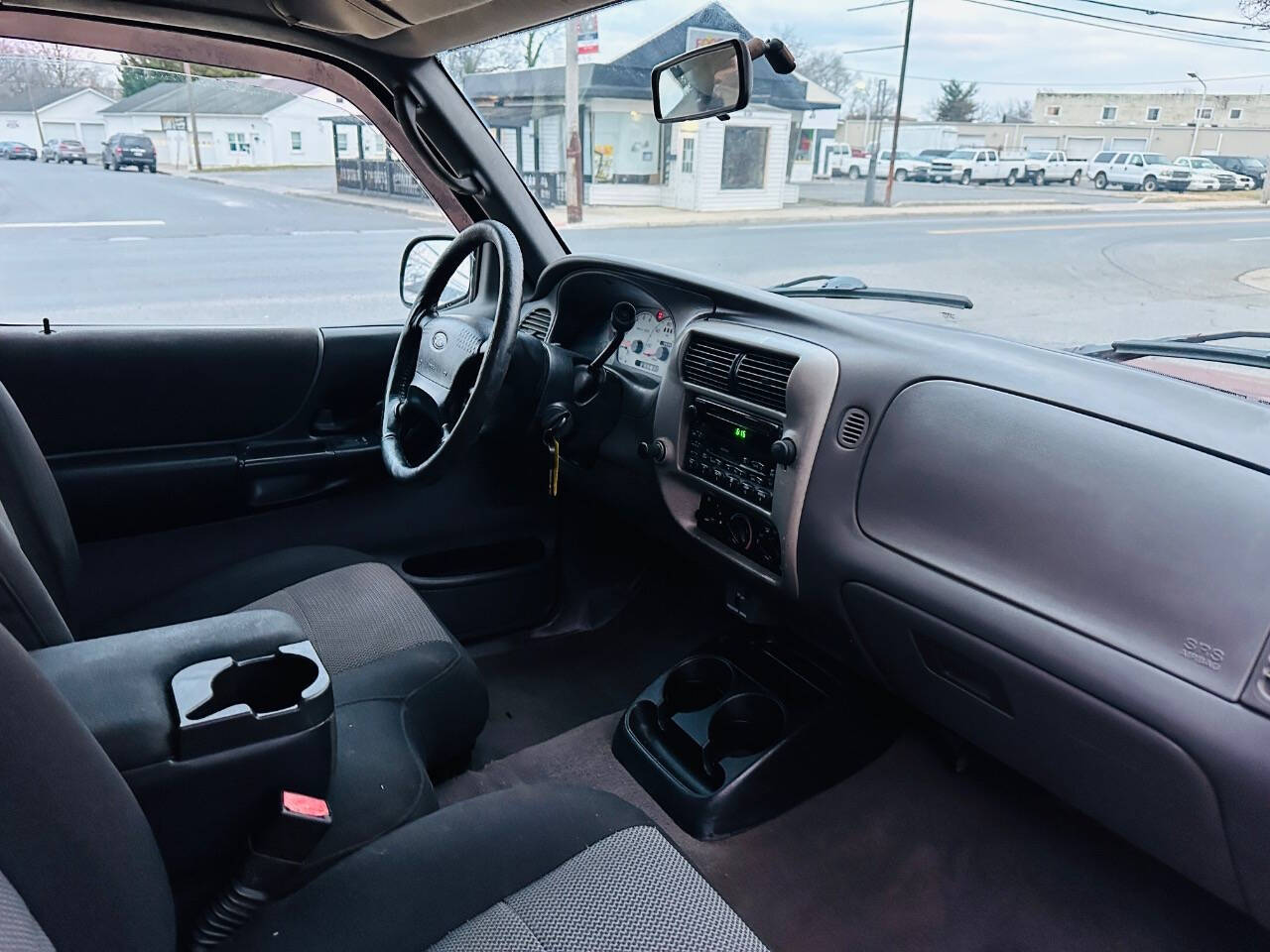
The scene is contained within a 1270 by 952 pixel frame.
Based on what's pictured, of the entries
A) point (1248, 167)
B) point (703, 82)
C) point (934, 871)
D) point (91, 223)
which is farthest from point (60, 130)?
point (934, 871)

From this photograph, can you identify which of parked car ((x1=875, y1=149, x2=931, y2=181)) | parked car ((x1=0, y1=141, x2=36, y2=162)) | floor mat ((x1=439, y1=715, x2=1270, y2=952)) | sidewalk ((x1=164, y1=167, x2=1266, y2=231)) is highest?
parked car ((x1=875, y1=149, x2=931, y2=181))

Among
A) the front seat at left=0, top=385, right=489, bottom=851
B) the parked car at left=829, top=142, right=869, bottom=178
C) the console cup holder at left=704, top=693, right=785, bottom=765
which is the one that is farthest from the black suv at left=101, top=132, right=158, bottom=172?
the console cup holder at left=704, top=693, right=785, bottom=765

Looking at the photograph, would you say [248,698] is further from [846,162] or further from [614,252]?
[846,162]

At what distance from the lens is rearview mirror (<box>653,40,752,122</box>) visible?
1915 millimetres

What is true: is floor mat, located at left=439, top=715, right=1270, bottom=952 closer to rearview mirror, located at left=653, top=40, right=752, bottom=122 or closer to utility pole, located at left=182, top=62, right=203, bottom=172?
rearview mirror, located at left=653, top=40, right=752, bottom=122

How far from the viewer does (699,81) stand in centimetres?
203

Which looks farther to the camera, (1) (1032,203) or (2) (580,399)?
(2) (580,399)

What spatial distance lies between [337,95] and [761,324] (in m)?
1.38

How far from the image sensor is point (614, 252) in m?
2.47

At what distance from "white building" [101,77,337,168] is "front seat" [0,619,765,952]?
76.9 inches

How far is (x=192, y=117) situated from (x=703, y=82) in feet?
4.52

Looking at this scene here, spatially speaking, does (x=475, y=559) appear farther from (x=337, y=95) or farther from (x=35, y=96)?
(x=35, y=96)

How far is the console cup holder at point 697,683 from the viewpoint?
2295 millimetres

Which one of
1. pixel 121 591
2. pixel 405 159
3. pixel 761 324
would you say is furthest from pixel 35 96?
pixel 761 324
